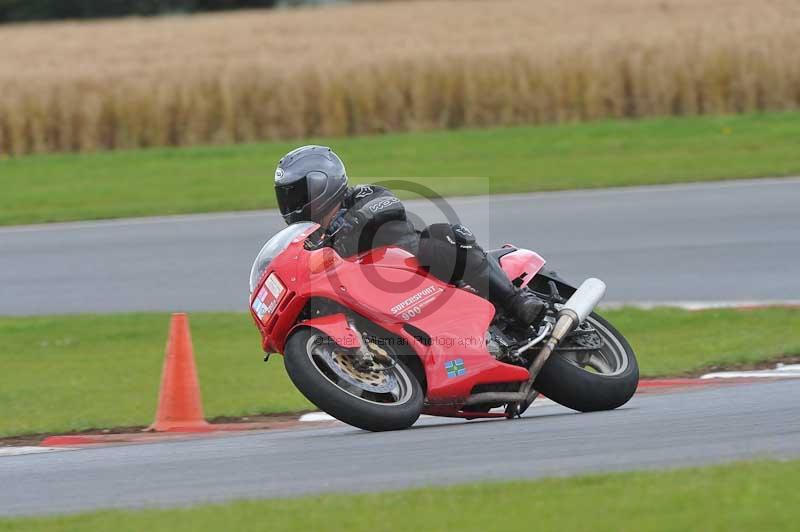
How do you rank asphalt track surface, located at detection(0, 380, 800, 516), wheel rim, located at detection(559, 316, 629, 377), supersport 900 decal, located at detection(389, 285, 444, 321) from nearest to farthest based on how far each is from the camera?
asphalt track surface, located at detection(0, 380, 800, 516) → supersport 900 decal, located at detection(389, 285, 444, 321) → wheel rim, located at detection(559, 316, 629, 377)

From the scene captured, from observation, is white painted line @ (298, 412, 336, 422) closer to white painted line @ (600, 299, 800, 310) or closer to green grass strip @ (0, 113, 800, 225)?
white painted line @ (600, 299, 800, 310)

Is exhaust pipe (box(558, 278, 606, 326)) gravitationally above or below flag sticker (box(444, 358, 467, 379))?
above

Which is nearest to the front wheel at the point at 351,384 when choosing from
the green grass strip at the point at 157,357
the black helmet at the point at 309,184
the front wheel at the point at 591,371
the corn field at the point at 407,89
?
the black helmet at the point at 309,184

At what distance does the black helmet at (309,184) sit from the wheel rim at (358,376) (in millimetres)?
747

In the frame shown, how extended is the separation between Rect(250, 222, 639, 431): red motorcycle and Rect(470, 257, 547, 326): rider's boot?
78 mm

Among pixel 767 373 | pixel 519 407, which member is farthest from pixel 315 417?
pixel 767 373

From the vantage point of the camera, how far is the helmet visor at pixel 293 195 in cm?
754

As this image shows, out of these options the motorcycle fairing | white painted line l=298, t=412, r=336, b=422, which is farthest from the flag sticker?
white painted line l=298, t=412, r=336, b=422

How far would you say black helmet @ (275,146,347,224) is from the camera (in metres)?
7.54

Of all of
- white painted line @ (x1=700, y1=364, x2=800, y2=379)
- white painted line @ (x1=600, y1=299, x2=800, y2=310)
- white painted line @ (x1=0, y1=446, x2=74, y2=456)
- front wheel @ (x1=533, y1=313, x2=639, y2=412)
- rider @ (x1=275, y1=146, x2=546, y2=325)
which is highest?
rider @ (x1=275, y1=146, x2=546, y2=325)

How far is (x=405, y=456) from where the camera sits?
258 inches

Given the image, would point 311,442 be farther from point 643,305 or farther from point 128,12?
point 128,12

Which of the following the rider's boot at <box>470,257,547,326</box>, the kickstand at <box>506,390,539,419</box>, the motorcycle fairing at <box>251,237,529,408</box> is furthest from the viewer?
the rider's boot at <box>470,257,547,326</box>

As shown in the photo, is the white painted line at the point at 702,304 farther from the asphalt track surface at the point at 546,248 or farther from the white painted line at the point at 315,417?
the white painted line at the point at 315,417
